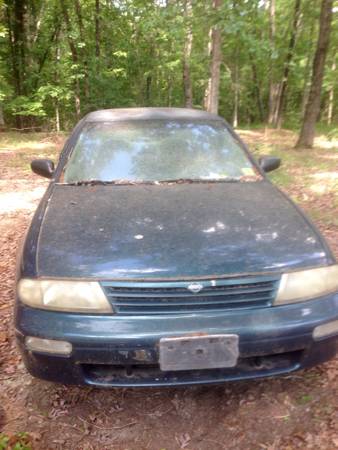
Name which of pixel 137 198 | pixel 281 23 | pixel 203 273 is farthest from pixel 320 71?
pixel 281 23

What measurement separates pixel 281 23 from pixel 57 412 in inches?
871

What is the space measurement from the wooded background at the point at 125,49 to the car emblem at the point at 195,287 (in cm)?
741

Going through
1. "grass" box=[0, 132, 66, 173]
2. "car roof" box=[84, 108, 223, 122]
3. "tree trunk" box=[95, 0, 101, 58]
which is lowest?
"grass" box=[0, 132, 66, 173]

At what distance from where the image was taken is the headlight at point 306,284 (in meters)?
1.96

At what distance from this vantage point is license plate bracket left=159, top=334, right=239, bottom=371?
5.97 ft

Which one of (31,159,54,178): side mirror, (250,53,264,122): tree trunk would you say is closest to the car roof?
(31,159,54,178): side mirror

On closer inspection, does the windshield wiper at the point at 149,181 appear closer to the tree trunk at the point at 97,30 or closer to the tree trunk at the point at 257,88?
the tree trunk at the point at 97,30

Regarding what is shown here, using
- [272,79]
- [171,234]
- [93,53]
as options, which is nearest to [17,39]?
[93,53]

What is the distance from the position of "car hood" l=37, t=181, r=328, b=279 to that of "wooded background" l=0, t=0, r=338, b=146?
21.5 ft

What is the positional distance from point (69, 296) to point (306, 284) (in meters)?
1.13

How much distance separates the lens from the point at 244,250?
207 centimetres

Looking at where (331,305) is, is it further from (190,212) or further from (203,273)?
(190,212)

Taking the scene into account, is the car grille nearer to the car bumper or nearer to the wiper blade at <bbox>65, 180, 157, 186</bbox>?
the car bumper

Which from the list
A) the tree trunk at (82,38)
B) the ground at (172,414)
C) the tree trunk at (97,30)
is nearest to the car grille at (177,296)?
the ground at (172,414)
